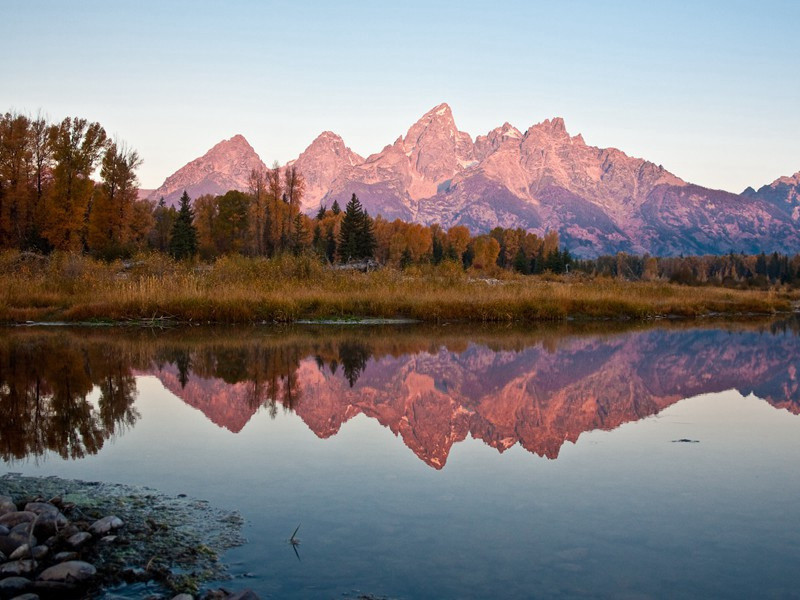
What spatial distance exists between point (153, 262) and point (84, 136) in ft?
65.8

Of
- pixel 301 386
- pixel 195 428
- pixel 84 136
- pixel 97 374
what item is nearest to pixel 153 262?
pixel 97 374

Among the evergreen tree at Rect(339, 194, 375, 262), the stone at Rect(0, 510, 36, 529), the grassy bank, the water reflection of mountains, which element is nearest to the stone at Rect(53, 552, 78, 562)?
the stone at Rect(0, 510, 36, 529)

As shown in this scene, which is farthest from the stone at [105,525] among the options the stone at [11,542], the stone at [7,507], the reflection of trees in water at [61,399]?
the reflection of trees in water at [61,399]

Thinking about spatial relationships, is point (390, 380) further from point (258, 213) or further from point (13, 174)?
point (258, 213)

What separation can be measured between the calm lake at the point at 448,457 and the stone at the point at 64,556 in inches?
40.7

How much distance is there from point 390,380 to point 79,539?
22.2ft

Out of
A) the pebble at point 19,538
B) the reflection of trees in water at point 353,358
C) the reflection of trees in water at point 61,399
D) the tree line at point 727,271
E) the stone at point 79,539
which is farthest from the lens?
the tree line at point 727,271

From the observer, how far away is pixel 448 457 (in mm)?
6664

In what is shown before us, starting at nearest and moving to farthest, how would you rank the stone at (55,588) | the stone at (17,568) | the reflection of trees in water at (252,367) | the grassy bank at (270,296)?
the stone at (55,588), the stone at (17,568), the reflection of trees in water at (252,367), the grassy bank at (270,296)

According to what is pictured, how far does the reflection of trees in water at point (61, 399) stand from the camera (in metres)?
6.92

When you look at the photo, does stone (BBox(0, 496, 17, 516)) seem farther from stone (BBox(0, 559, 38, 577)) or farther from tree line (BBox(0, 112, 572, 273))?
tree line (BBox(0, 112, 572, 273))

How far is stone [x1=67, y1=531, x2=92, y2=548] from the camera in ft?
13.9

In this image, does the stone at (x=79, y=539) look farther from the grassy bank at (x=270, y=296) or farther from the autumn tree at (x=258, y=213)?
the autumn tree at (x=258, y=213)

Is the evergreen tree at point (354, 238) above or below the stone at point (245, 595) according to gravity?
above
